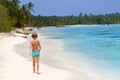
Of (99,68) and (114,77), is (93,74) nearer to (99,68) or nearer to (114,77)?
(114,77)

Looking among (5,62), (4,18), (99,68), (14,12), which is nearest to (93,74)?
(99,68)

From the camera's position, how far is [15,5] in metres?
87.3

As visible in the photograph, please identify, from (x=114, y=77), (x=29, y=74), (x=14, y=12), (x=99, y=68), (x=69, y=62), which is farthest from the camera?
(x=14, y=12)

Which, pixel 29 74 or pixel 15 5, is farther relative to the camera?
pixel 15 5

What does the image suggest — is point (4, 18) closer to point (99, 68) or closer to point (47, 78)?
point (99, 68)

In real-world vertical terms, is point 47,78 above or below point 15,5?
below

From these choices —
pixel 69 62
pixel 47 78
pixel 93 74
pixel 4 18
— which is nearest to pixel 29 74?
pixel 47 78

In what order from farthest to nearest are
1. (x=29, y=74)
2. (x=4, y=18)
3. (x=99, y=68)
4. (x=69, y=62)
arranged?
(x=4, y=18), (x=69, y=62), (x=99, y=68), (x=29, y=74)

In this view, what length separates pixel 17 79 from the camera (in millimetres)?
12664

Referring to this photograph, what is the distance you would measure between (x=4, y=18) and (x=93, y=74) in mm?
37781

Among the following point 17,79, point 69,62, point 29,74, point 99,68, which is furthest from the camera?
point 69,62

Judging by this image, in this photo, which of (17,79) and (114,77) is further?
(114,77)

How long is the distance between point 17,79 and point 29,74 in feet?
3.72

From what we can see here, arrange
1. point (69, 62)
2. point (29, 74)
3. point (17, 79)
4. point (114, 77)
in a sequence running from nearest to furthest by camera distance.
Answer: point (17, 79) → point (29, 74) → point (114, 77) → point (69, 62)
